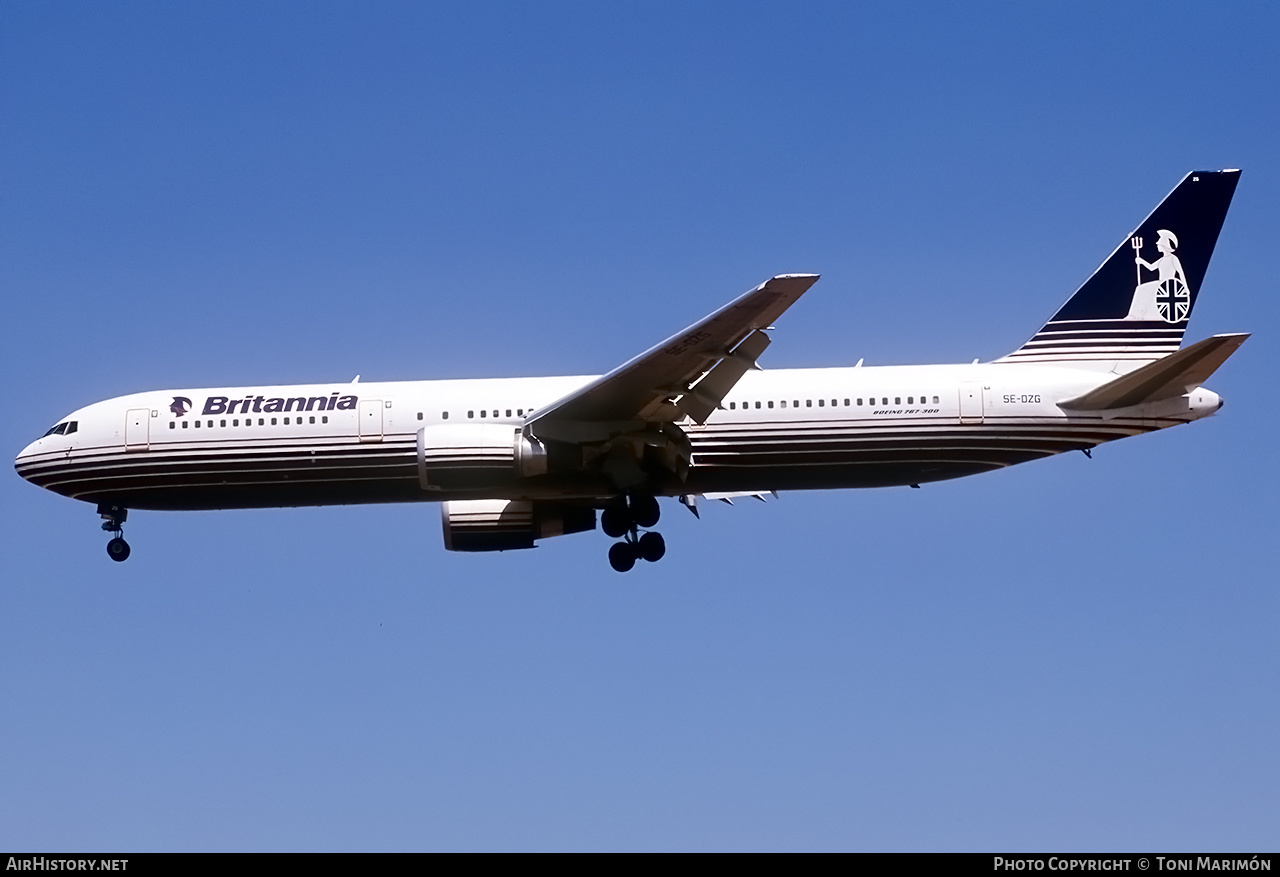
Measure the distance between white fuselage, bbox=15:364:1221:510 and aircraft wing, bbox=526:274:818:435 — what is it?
1.01 meters

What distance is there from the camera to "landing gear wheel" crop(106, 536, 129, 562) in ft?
102

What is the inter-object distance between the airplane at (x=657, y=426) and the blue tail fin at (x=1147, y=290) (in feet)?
0.12

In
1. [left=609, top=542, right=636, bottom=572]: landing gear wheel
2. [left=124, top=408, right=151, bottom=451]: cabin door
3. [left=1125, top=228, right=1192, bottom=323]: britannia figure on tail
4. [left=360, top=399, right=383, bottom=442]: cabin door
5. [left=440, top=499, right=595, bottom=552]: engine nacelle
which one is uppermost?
[left=1125, top=228, right=1192, bottom=323]: britannia figure on tail

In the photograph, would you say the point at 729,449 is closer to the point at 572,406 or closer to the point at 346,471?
the point at 572,406

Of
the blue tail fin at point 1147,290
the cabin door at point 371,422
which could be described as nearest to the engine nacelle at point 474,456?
the cabin door at point 371,422

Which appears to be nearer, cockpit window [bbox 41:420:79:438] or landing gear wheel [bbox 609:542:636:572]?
landing gear wheel [bbox 609:542:636:572]

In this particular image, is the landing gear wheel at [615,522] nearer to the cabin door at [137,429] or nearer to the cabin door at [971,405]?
the cabin door at [971,405]

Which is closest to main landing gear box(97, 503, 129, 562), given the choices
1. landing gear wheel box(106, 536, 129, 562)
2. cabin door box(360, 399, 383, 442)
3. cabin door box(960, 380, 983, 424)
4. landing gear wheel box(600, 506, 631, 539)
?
landing gear wheel box(106, 536, 129, 562)

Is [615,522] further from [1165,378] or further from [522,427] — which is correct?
[1165,378]

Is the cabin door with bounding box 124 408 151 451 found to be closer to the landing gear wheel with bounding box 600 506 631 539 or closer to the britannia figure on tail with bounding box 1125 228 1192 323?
the landing gear wheel with bounding box 600 506 631 539

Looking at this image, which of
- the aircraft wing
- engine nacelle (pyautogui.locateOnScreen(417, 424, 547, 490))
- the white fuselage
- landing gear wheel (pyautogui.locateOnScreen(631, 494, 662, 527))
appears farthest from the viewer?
landing gear wheel (pyautogui.locateOnScreen(631, 494, 662, 527))

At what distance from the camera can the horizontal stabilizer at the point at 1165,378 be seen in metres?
26.1

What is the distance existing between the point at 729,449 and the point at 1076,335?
7.12m

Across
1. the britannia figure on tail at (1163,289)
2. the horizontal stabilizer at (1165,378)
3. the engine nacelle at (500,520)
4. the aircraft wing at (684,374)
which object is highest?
the britannia figure on tail at (1163,289)
